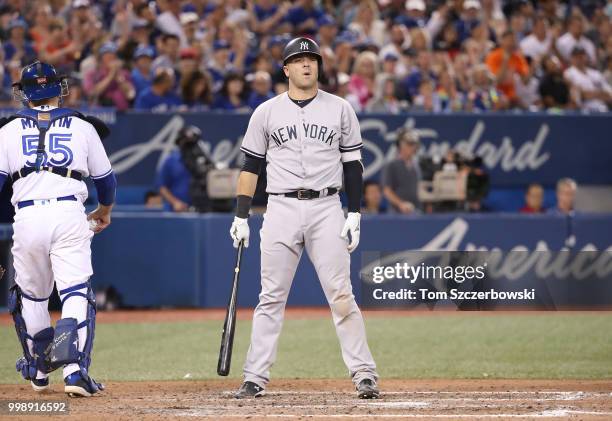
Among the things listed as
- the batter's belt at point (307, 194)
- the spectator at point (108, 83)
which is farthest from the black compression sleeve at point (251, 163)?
the spectator at point (108, 83)

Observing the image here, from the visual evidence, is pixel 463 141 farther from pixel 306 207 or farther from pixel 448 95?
pixel 306 207

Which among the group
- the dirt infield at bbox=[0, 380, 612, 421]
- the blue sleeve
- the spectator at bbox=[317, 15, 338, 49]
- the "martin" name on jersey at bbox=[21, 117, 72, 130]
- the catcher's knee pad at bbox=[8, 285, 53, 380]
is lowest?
the dirt infield at bbox=[0, 380, 612, 421]

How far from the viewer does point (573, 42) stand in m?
18.4

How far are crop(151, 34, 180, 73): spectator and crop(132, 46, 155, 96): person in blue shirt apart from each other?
20 centimetres

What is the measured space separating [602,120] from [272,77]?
175 inches

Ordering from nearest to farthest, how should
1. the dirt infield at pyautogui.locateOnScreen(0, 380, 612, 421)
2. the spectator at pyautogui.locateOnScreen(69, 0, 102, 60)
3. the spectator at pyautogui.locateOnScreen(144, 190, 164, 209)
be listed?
the dirt infield at pyautogui.locateOnScreen(0, 380, 612, 421) < the spectator at pyautogui.locateOnScreen(144, 190, 164, 209) < the spectator at pyautogui.locateOnScreen(69, 0, 102, 60)

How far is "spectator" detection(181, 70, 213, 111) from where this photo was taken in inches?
589

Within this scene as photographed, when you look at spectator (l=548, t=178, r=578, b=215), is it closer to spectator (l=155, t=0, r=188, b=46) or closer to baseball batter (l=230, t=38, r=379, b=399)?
spectator (l=155, t=0, r=188, b=46)

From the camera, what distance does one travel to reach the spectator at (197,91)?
14953mm

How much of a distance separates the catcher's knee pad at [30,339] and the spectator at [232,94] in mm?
7953

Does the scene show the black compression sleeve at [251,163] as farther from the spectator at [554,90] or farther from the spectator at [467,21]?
the spectator at [467,21]

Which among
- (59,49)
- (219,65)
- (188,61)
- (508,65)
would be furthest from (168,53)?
(508,65)

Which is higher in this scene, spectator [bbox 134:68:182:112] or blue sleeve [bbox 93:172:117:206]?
spectator [bbox 134:68:182:112]

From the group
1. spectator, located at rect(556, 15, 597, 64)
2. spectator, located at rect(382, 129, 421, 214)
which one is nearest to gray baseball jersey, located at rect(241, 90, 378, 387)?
spectator, located at rect(382, 129, 421, 214)
